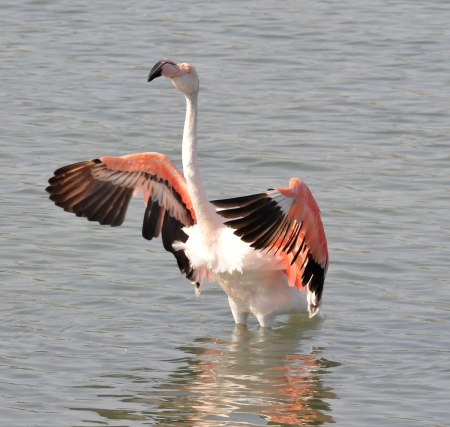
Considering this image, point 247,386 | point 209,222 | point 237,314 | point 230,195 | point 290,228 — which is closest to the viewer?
point 290,228

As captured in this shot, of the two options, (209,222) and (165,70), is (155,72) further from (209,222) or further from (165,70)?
(209,222)

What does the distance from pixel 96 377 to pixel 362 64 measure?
30.7 ft

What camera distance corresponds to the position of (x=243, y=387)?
802cm

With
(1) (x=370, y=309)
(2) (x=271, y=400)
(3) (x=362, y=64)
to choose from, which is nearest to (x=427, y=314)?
(1) (x=370, y=309)

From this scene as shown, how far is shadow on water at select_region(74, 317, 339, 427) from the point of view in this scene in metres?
7.46

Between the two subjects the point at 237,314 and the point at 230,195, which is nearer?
the point at 237,314

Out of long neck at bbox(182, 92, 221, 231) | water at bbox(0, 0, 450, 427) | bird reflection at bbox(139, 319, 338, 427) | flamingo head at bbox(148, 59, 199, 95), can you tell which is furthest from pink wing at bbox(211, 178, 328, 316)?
flamingo head at bbox(148, 59, 199, 95)

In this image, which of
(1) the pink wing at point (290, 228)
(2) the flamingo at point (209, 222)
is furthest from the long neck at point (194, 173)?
(1) the pink wing at point (290, 228)

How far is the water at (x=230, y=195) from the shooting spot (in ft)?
26.0

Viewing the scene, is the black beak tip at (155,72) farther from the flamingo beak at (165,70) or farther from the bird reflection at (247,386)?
the bird reflection at (247,386)

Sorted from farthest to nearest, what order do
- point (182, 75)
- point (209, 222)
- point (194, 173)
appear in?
point (209, 222)
point (194, 173)
point (182, 75)

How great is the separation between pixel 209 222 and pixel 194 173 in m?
0.40

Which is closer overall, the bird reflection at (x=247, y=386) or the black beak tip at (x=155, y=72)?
the bird reflection at (x=247, y=386)

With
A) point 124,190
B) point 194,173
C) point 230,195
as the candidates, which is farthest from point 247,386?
point 230,195
